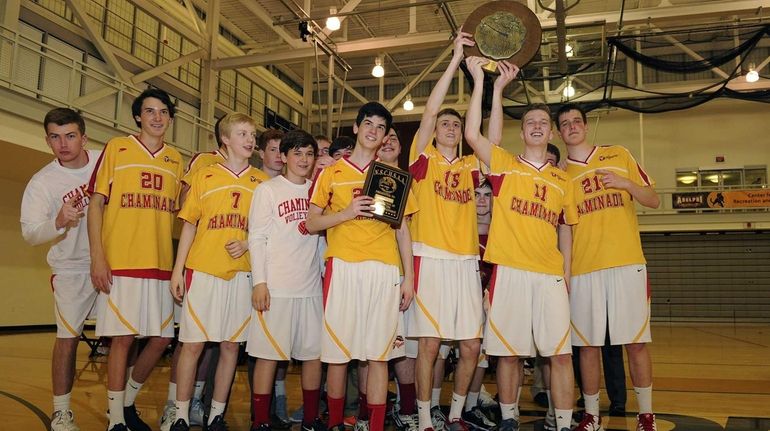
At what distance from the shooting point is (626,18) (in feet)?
38.5

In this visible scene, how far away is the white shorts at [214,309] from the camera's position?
3752 mm

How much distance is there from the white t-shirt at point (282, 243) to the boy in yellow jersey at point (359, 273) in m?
0.29

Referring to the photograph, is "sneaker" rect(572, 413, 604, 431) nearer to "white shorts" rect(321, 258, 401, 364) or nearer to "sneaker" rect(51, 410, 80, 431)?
"white shorts" rect(321, 258, 401, 364)

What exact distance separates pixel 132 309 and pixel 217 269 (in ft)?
1.95

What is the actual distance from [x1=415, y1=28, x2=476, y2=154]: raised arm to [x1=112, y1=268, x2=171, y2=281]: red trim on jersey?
6.53ft

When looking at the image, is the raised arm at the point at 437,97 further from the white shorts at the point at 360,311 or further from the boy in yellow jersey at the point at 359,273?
the white shorts at the point at 360,311

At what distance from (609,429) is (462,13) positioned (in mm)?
14916

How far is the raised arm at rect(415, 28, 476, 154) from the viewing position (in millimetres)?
3889

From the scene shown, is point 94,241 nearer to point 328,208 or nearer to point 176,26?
point 328,208

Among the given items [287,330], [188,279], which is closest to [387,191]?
[287,330]

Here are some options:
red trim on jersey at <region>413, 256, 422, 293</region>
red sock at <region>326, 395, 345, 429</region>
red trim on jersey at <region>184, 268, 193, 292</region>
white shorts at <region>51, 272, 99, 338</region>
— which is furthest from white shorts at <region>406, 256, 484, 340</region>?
white shorts at <region>51, 272, 99, 338</region>

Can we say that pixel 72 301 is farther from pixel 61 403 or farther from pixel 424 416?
pixel 424 416

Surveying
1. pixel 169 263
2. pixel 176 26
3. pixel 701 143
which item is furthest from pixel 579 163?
pixel 701 143

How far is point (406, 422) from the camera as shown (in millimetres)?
4125
